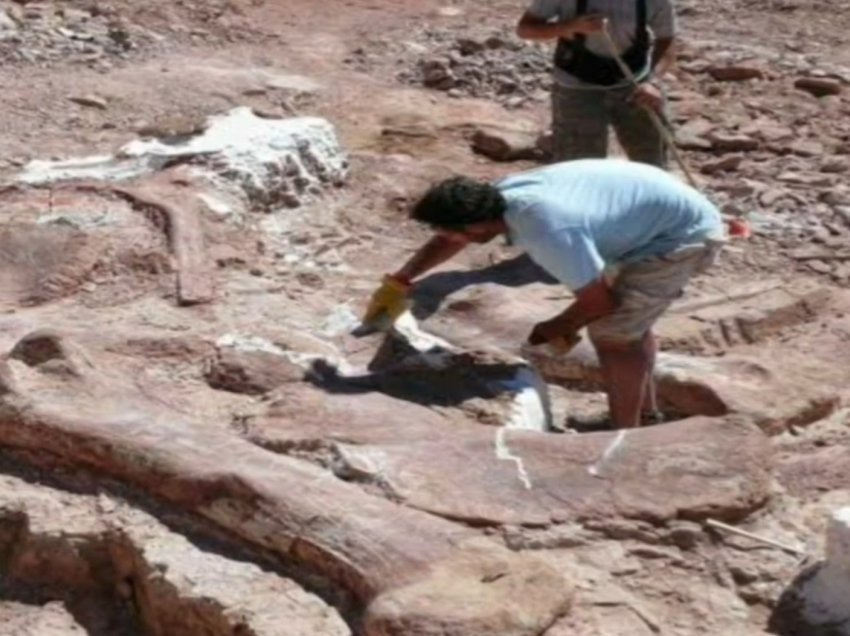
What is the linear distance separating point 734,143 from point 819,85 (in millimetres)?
1127

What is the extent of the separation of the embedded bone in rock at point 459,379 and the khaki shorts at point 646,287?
0.97 ft

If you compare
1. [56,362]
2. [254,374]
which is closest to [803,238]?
[254,374]

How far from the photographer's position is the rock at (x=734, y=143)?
890 centimetres

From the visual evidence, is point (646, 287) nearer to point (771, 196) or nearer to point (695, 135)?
point (771, 196)

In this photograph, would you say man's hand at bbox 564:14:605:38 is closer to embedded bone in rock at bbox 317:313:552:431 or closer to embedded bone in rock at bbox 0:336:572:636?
embedded bone in rock at bbox 317:313:552:431

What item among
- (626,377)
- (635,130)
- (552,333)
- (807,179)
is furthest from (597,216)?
(807,179)

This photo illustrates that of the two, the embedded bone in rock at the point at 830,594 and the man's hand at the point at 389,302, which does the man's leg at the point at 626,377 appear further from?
the embedded bone in rock at the point at 830,594

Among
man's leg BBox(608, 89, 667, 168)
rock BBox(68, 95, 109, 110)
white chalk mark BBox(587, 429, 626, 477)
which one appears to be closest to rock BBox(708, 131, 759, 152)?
man's leg BBox(608, 89, 667, 168)

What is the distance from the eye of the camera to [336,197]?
8156mm

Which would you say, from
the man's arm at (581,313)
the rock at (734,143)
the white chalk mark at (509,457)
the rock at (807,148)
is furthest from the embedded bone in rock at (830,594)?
Answer: the rock at (734,143)

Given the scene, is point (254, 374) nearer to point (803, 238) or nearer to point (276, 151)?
point (276, 151)

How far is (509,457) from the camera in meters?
5.18

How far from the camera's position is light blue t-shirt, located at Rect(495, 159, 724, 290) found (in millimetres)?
5293

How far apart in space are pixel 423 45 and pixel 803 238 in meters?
3.85
